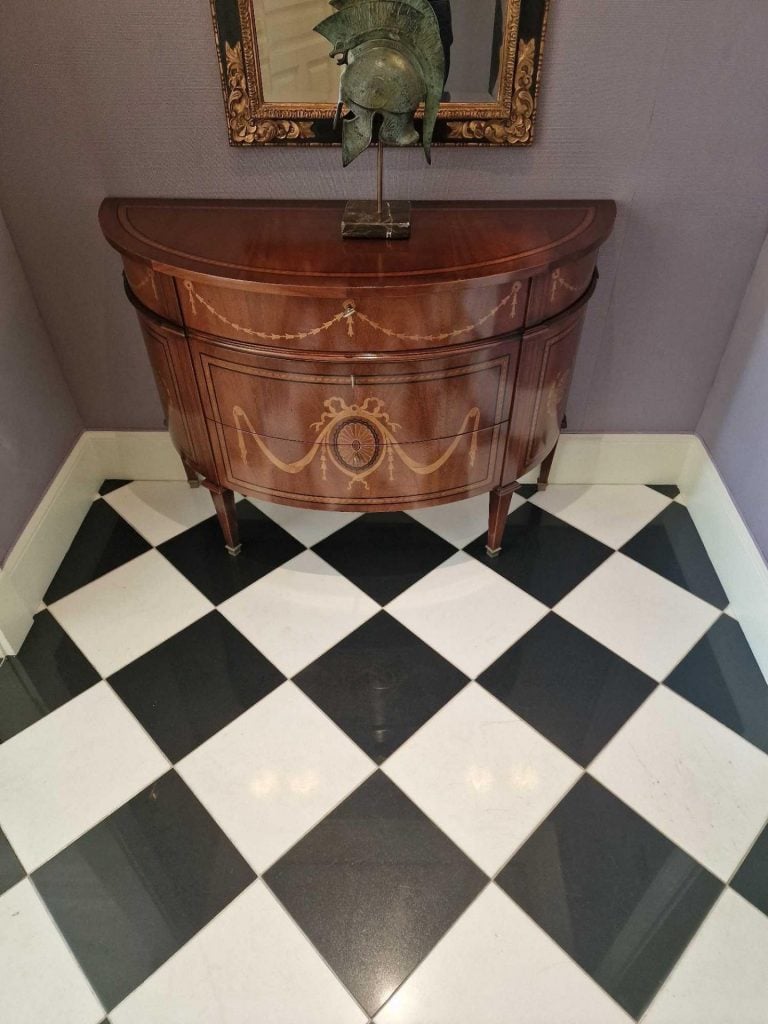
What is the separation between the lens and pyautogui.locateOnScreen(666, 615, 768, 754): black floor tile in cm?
146

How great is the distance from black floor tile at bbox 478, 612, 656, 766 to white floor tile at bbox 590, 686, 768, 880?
1.3 inches

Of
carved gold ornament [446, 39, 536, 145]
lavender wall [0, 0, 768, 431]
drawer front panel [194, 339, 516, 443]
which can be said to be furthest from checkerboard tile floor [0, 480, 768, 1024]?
carved gold ornament [446, 39, 536, 145]

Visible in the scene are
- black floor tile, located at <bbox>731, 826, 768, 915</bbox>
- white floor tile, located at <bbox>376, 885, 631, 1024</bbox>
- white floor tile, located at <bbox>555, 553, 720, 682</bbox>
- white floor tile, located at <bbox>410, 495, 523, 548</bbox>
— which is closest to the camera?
white floor tile, located at <bbox>376, 885, 631, 1024</bbox>

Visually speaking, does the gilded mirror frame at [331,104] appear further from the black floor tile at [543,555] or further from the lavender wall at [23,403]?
the black floor tile at [543,555]

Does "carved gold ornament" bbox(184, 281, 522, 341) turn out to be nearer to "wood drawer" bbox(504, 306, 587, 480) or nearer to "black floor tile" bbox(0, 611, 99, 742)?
"wood drawer" bbox(504, 306, 587, 480)

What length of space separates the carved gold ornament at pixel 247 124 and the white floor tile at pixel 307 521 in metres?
0.93

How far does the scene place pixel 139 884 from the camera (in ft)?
4.02

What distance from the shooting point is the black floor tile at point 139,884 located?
1.14 metres

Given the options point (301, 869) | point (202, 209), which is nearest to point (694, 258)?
point (202, 209)

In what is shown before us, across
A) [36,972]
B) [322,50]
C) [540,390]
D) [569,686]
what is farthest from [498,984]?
[322,50]

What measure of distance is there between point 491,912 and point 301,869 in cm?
35

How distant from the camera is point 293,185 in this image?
1.52 m

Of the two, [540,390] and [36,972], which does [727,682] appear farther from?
[36,972]

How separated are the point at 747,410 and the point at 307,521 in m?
1.22
